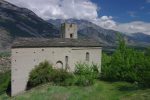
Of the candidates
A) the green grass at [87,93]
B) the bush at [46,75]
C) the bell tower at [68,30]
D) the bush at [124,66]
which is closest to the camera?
the green grass at [87,93]

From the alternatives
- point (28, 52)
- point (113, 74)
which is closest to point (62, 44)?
point (28, 52)

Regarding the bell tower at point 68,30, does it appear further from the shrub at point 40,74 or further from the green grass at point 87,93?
the green grass at point 87,93

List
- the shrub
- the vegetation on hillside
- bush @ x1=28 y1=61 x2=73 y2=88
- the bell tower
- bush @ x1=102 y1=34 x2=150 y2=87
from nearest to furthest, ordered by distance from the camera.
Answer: the vegetation on hillside, bush @ x1=28 y1=61 x2=73 y2=88, the shrub, bush @ x1=102 y1=34 x2=150 y2=87, the bell tower

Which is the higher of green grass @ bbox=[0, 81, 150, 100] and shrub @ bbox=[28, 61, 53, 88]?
shrub @ bbox=[28, 61, 53, 88]

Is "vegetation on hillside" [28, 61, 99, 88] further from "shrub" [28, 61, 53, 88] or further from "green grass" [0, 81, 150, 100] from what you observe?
"green grass" [0, 81, 150, 100]

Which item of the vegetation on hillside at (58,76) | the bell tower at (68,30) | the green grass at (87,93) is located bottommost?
the green grass at (87,93)

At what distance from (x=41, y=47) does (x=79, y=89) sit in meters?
13.5

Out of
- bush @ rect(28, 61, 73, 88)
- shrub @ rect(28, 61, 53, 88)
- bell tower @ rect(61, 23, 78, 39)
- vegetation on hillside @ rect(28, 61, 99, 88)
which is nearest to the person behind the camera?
vegetation on hillside @ rect(28, 61, 99, 88)

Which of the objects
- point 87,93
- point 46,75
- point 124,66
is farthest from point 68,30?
point 87,93

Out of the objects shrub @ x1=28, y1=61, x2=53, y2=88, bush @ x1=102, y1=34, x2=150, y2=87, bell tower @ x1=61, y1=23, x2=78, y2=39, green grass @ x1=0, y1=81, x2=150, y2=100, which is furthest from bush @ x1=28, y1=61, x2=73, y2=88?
bell tower @ x1=61, y1=23, x2=78, y2=39

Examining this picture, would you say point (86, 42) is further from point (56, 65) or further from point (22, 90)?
point (22, 90)

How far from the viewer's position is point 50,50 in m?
48.5

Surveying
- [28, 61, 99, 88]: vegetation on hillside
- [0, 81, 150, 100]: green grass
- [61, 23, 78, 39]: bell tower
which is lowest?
[0, 81, 150, 100]: green grass

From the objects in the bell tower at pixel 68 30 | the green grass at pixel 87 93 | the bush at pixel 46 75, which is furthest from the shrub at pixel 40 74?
the bell tower at pixel 68 30
